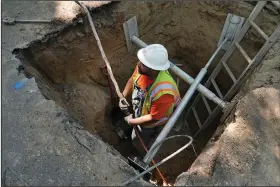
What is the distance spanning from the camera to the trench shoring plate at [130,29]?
16.1ft

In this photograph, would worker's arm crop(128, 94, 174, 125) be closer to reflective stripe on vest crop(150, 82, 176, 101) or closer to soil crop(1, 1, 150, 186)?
reflective stripe on vest crop(150, 82, 176, 101)

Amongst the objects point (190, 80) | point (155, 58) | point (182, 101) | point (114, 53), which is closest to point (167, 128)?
point (182, 101)

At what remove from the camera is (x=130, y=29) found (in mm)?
5023

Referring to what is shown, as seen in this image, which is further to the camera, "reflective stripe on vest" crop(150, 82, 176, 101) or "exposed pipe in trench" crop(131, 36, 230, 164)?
"exposed pipe in trench" crop(131, 36, 230, 164)

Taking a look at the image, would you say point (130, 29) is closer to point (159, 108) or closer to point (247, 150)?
point (159, 108)

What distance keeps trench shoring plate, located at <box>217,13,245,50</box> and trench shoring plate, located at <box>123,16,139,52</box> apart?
168cm

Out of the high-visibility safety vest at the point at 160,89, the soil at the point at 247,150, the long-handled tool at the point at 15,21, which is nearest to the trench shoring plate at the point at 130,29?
the long-handled tool at the point at 15,21

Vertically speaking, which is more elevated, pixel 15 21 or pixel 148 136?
pixel 15 21

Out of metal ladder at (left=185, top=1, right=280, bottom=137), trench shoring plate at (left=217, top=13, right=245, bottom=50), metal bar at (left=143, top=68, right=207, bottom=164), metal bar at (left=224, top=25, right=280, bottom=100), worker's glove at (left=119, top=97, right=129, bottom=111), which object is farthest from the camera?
trench shoring plate at (left=217, top=13, right=245, bottom=50)

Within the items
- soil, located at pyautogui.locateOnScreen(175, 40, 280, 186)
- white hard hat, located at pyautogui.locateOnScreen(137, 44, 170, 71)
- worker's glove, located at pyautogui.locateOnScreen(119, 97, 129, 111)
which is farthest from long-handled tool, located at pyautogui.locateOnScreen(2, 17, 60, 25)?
soil, located at pyautogui.locateOnScreen(175, 40, 280, 186)

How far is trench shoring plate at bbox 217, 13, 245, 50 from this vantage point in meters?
4.76

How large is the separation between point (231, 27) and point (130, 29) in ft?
6.19

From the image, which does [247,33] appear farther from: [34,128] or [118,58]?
[34,128]

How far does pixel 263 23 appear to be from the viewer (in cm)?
453
